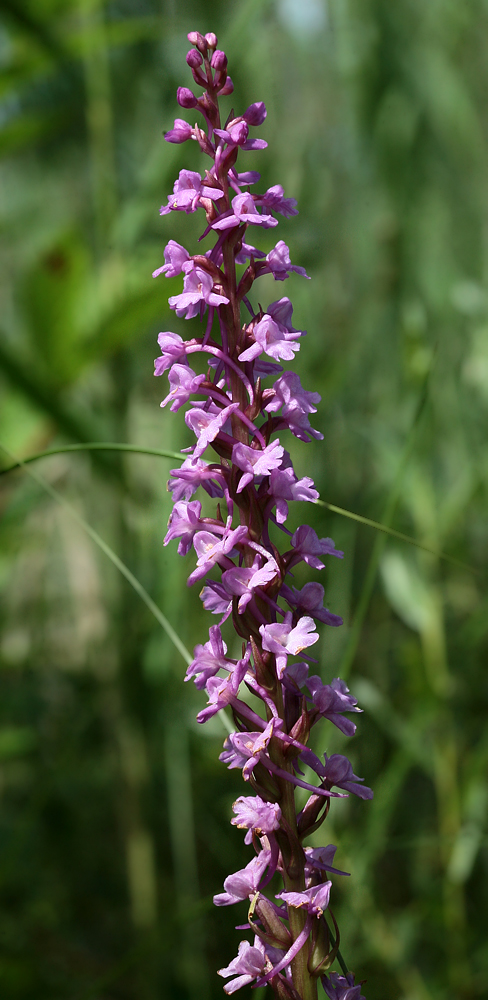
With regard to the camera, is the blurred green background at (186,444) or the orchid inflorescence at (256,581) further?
the blurred green background at (186,444)

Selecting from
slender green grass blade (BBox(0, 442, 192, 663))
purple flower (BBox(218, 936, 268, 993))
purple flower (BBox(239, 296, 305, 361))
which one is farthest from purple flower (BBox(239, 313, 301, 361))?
purple flower (BBox(218, 936, 268, 993))

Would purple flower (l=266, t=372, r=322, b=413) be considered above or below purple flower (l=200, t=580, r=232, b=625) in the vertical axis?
above

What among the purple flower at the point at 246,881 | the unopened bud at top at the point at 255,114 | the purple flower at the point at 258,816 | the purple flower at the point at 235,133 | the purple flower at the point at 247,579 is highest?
the unopened bud at top at the point at 255,114

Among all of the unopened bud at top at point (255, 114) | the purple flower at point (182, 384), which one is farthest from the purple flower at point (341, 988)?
the unopened bud at top at point (255, 114)

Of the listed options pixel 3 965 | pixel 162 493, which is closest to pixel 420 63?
pixel 162 493

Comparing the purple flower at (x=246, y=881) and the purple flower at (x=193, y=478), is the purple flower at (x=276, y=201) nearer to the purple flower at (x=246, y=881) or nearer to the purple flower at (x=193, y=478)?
the purple flower at (x=193, y=478)

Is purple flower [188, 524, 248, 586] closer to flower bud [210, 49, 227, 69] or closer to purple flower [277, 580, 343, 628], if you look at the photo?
purple flower [277, 580, 343, 628]

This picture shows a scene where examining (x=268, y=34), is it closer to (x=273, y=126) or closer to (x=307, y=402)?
(x=273, y=126)
